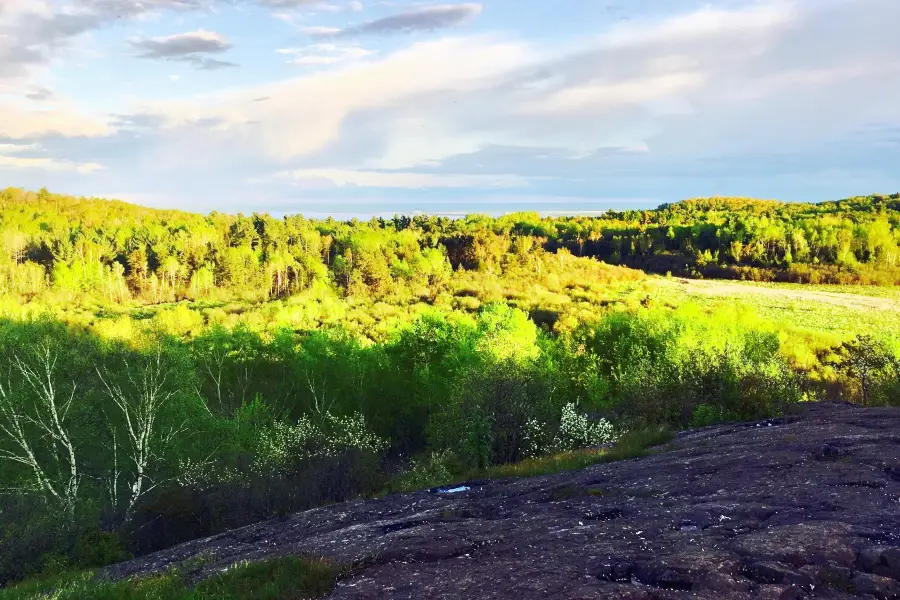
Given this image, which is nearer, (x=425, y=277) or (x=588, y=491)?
(x=588, y=491)

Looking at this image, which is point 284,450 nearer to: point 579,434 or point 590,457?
point 579,434

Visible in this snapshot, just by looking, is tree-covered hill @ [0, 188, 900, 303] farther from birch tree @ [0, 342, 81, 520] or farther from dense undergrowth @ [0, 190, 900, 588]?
birch tree @ [0, 342, 81, 520]

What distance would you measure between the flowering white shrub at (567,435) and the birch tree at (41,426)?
2582 cm

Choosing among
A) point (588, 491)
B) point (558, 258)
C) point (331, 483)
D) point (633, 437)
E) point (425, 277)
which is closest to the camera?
point (588, 491)

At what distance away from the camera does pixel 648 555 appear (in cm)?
1048

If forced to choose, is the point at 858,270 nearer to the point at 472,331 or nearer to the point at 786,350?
the point at 786,350

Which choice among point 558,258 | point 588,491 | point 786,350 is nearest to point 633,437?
point 588,491

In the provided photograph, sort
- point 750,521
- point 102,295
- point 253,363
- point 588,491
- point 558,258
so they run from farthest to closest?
point 558,258
point 102,295
point 253,363
point 588,491
point 750,521

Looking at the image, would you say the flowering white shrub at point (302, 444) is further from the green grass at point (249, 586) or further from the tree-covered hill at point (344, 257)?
the tree-covered hill at point (344, 257)

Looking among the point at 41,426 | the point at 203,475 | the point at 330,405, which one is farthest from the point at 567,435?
the point at 41,426

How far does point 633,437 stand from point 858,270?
508 feet

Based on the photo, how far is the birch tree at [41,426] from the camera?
35.4 m

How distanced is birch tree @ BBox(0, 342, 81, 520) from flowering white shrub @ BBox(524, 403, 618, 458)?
84.7 ft

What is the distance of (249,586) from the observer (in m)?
11.9
